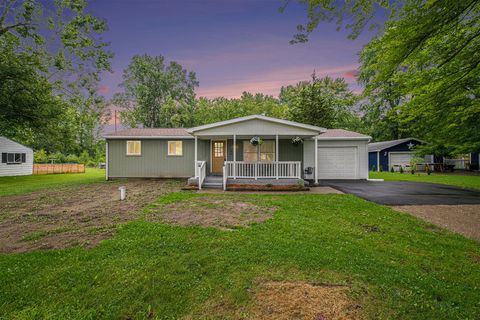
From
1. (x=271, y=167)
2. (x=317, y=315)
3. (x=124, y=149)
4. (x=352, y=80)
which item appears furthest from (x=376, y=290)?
(x=352, y=80)

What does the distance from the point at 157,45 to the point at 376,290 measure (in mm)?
21780

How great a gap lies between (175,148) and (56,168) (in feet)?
56.9

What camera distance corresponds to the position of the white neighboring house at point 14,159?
62.8 feet

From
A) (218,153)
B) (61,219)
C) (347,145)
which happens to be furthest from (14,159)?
(347,145)

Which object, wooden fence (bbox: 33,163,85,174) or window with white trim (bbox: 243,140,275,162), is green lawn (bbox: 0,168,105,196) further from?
window with white trim (bbox: 243,140,275,162)

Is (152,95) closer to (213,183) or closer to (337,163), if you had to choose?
(213,183)

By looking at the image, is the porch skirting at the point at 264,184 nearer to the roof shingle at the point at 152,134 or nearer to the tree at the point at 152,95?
the roof shingle at the point at 152,134

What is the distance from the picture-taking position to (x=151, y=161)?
14.8 m

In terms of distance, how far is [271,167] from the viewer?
1174 centimetres

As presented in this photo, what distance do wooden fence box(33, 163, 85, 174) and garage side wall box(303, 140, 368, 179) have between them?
24.5m

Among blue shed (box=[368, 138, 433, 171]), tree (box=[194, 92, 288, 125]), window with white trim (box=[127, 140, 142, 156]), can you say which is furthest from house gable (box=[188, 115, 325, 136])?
tree (box=[194, 92, 288, 125])

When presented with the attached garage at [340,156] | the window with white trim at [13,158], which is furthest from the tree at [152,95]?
the attached garage at [340,156]

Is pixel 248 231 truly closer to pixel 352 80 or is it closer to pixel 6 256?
pixel 6 256

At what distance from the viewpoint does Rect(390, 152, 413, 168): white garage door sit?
24.0 meters
